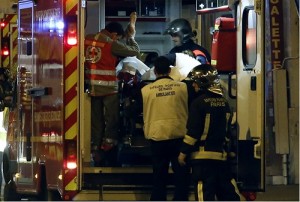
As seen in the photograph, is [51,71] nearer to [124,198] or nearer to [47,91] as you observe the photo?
[47,91]

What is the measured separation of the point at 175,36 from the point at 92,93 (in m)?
1.75

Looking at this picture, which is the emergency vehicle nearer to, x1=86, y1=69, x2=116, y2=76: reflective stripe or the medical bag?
the medical bag

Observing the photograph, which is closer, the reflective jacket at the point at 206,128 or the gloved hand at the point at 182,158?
the reflective jacket at the point at 206,128

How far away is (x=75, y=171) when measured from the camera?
348 inches

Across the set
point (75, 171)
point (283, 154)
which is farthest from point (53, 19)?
point (283, 154)

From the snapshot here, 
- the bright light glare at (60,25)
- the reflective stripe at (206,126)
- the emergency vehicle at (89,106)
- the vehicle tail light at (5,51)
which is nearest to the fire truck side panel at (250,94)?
the emergency vehicle at (89,106)

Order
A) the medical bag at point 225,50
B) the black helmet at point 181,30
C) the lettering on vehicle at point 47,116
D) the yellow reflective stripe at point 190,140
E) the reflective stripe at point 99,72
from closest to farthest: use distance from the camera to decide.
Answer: the yellow reflective stripe at point 190,140, the lettering on vehicle at point 47,116, the reflective stripe at point 99,72, the medical bag at point 225,50, the black helmet at point 181,30

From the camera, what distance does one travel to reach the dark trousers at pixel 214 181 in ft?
28.8

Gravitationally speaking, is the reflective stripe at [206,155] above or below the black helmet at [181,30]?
below

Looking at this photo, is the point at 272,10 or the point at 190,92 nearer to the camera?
the point at 190,92

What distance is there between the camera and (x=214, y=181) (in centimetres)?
882

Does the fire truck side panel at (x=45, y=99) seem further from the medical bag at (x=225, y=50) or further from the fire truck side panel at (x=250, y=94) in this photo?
the medical bag at (x=225, y=50)

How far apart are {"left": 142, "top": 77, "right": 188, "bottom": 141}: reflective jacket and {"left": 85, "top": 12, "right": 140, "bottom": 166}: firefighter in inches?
20.9

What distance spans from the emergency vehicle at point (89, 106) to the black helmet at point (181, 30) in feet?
1.53
